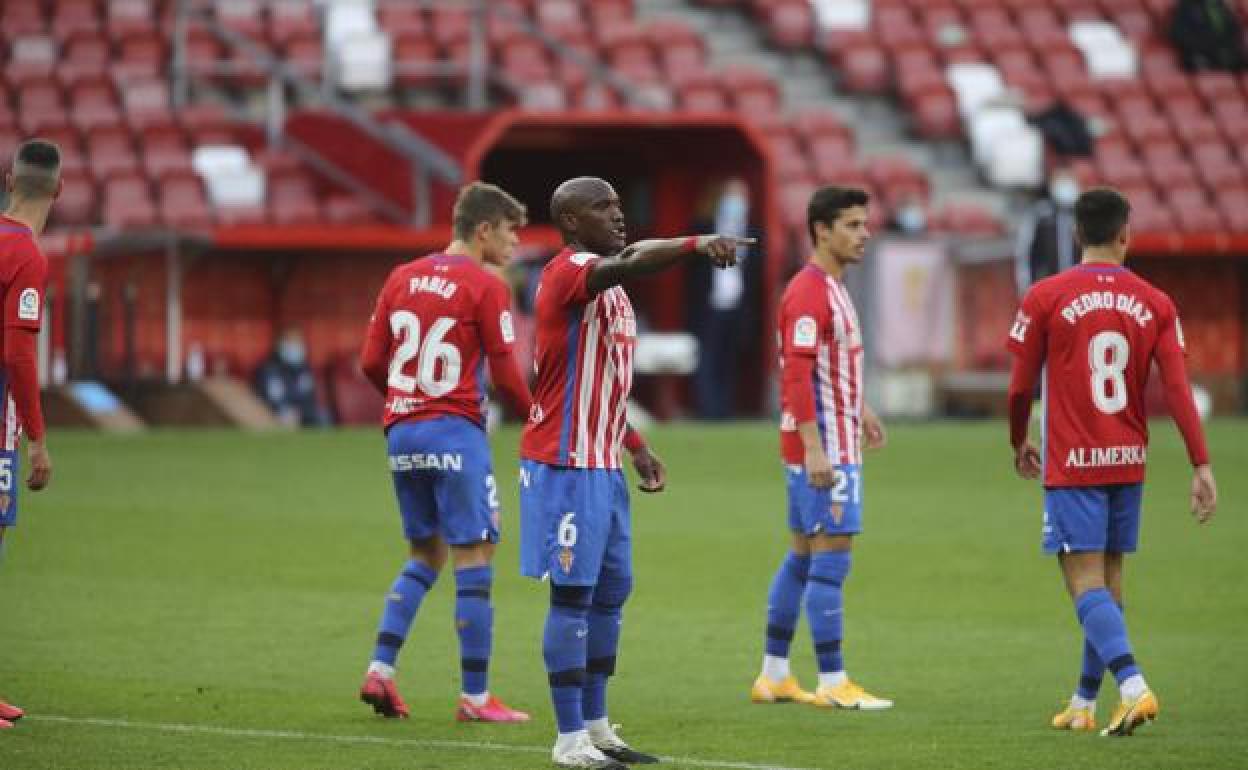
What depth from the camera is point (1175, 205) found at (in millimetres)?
29656

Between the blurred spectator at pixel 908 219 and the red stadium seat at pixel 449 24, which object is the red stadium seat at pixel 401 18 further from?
the blurred spectator at pixel 908 219

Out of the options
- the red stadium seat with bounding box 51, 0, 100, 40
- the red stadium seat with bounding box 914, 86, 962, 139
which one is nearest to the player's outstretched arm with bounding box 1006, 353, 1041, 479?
the red stadium seat with bounding box 51, 0, 100, 40

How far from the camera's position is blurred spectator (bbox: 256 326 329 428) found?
24.7 metres

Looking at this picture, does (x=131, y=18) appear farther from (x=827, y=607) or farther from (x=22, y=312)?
(x=827, y=607)

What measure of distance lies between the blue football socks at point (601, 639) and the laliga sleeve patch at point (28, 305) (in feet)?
7.72

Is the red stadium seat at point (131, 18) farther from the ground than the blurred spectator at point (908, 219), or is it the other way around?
the red stadium seat at point (131, 18)

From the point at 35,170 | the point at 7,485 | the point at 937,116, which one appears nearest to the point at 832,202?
the point at 35,170

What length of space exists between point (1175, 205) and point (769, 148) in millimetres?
6440

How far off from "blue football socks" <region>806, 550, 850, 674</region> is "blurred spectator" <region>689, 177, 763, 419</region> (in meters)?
16.5

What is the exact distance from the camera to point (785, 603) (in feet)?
31.7

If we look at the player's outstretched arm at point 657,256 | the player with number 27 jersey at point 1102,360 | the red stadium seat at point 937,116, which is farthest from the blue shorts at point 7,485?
the red stadium seat at point 937,116

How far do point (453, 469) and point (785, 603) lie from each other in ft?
5.56

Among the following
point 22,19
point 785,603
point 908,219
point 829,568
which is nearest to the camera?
point 829,568

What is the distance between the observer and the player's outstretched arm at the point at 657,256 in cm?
682
